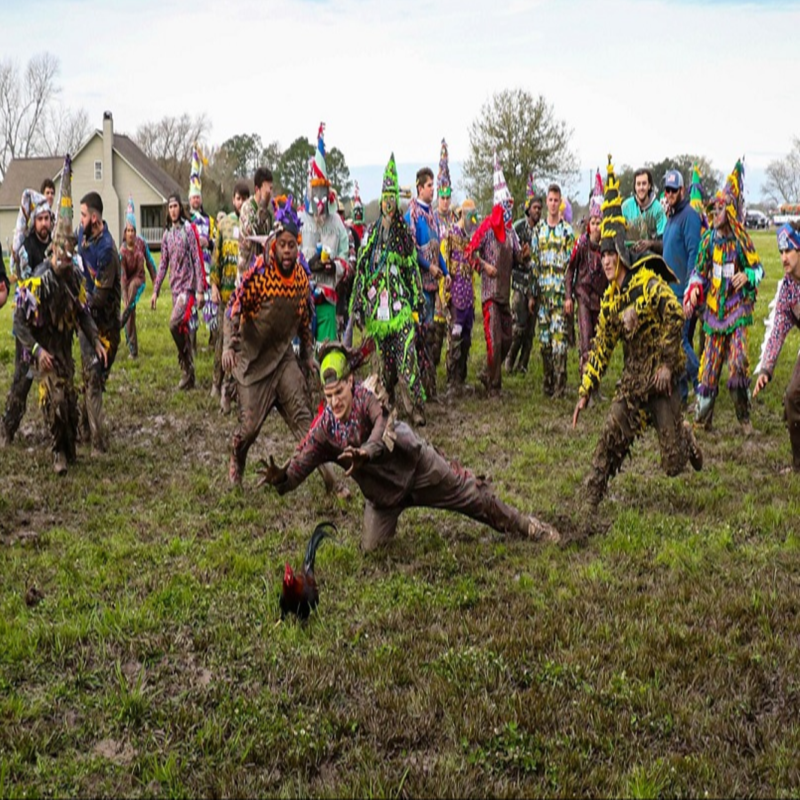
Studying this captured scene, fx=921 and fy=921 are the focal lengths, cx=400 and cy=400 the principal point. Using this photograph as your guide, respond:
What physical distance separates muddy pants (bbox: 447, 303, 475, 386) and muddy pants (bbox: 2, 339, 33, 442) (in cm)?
492

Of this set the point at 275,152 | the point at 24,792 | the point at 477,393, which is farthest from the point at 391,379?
the point at 275,152

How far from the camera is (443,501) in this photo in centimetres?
606

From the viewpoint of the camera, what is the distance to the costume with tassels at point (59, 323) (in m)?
7.63

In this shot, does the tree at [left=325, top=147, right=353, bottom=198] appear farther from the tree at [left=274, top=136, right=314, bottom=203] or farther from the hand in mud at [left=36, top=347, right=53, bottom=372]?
the hand in mud at [left=36, top=347, right=53, bottom=372]

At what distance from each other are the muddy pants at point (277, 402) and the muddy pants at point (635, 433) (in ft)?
6.84

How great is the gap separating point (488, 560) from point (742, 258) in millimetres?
4696

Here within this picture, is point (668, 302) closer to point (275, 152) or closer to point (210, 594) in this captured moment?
point (210, 594)

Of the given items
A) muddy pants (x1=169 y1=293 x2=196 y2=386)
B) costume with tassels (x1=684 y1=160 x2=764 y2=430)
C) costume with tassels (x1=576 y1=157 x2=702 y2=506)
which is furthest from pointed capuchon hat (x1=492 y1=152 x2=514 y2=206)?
costume with tassels (x1=576 y1=157 x2=702 y2=506)

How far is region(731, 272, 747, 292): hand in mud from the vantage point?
28.7 ft

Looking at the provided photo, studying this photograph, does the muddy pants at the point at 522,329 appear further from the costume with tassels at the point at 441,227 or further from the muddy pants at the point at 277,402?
the muddy pants at the point at 277,402

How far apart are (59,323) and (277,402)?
2.07 metres

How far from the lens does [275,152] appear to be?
59000 mm

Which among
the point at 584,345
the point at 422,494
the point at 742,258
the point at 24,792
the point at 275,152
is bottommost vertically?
the point at 24,792

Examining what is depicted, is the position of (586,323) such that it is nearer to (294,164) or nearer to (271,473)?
(271,473)
